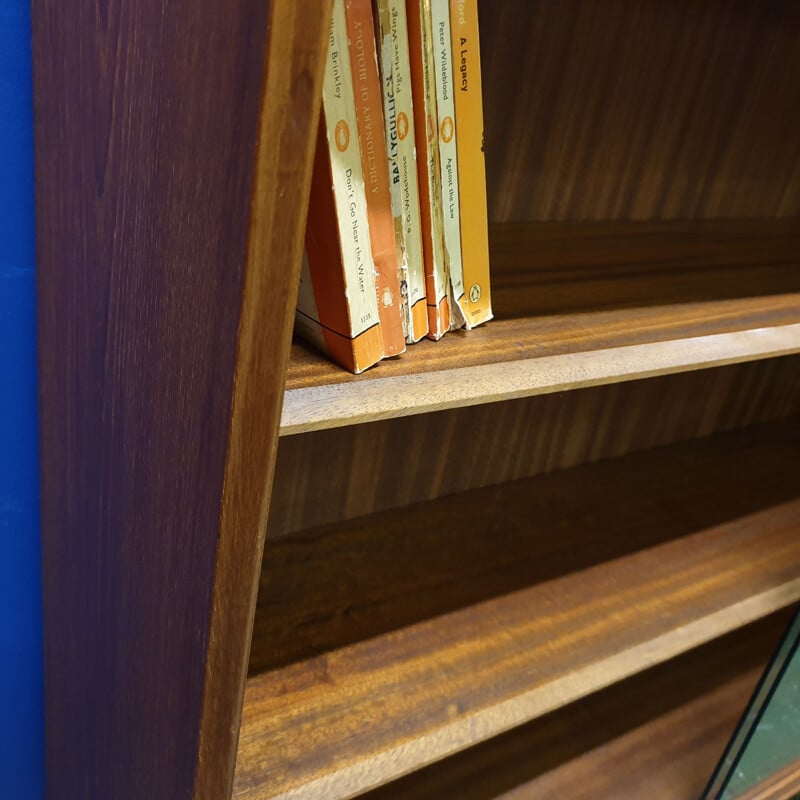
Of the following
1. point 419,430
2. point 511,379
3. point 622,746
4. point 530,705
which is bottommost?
point 622,746

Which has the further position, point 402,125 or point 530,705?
point 530,705

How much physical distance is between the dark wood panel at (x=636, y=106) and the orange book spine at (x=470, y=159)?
0.94 feet

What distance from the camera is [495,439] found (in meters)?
1.19

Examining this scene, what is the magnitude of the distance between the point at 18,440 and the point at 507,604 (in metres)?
0.58

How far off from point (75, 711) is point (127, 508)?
35 cm

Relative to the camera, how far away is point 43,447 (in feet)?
2.71

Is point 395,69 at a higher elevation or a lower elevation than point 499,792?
higher

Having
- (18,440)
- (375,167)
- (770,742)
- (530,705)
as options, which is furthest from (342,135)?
(770,742)

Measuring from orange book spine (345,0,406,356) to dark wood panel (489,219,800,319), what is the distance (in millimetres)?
195

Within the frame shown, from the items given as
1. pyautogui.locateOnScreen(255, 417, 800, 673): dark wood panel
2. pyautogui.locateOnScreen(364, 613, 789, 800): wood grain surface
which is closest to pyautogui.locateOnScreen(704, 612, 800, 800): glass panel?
pyautogui.locateOnScreen(364, 613, 789, 800): wood grain surface

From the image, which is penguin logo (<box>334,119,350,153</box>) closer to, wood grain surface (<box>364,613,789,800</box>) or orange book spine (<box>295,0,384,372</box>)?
orange book spine (<box>295,0,384,372</box>)

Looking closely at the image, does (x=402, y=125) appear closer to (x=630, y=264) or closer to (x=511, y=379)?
(x=511, y=379)

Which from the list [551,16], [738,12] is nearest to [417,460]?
[551,16]

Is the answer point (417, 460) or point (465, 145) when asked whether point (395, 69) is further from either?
point (417, 460)
